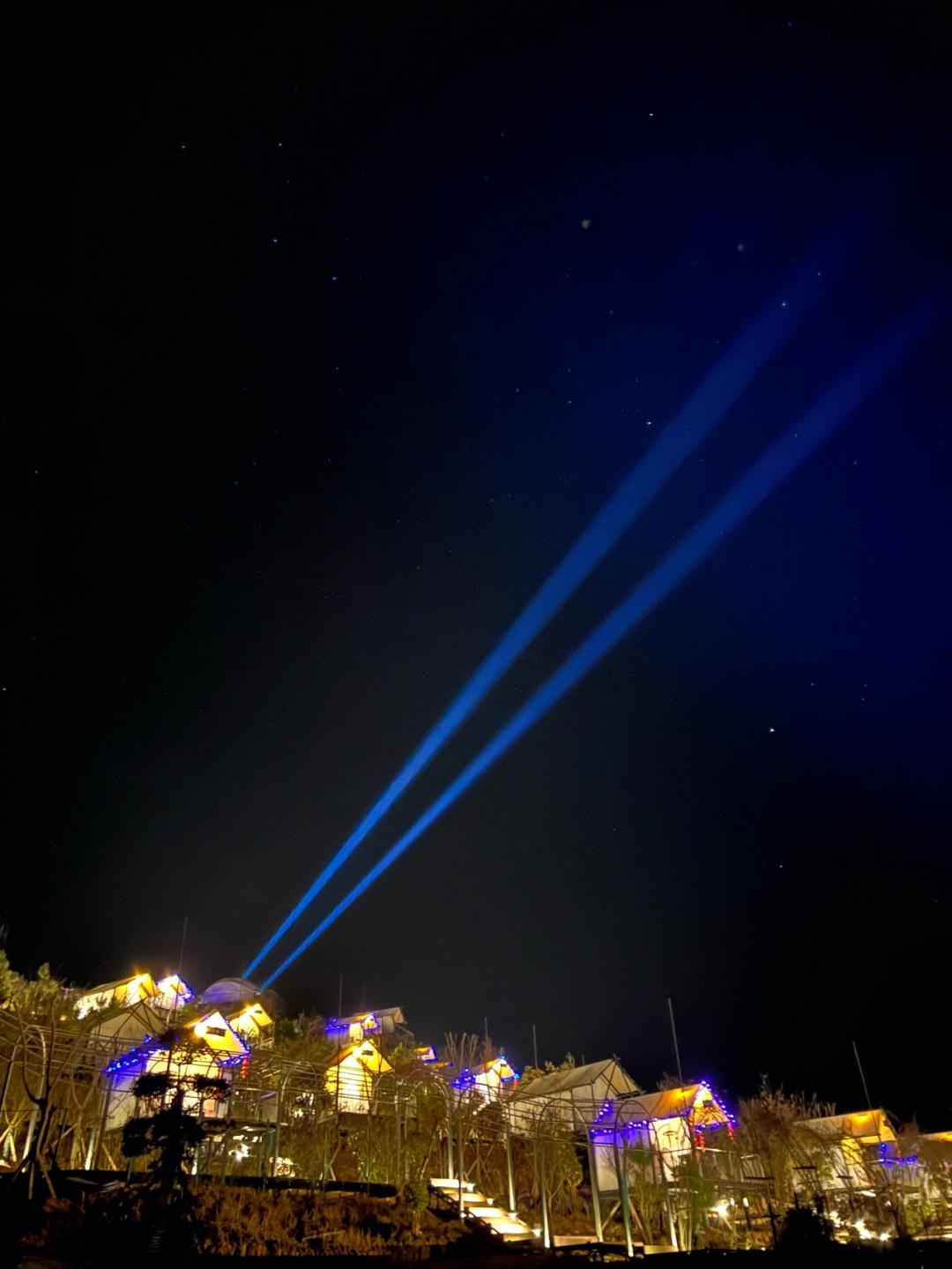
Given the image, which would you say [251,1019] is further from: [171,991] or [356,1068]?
[356,1068]

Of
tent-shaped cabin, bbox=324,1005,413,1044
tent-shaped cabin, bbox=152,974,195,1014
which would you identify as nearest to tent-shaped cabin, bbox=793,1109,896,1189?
tent-shaped cabin, bbox=324,1005,413,1044

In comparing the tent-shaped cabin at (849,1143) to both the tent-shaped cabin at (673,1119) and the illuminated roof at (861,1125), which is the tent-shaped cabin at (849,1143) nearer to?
the illuminated roof at (861,1125)

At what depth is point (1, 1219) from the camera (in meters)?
11.4

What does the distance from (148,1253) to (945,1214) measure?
29.7 metres

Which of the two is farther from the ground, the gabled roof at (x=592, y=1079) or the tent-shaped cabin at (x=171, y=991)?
the tent-shaped cabin at (x=171, y=991)

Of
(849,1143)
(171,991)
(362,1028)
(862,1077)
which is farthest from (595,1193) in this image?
(862,1077)

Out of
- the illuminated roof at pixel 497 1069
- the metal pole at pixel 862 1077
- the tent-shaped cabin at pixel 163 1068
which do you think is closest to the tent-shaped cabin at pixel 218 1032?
the tent-shaped cabin at pixel 163 1068

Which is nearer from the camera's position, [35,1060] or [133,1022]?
[35,1060]

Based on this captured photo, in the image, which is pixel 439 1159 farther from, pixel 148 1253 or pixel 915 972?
pixel 915 972

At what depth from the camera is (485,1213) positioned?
1856 cm

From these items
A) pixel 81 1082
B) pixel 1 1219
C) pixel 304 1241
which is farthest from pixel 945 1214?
pixel 1 1219

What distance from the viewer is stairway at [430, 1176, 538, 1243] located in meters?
17.5

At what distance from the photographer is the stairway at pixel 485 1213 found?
1745 centimetres

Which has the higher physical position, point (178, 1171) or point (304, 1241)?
point (178, 1171)
